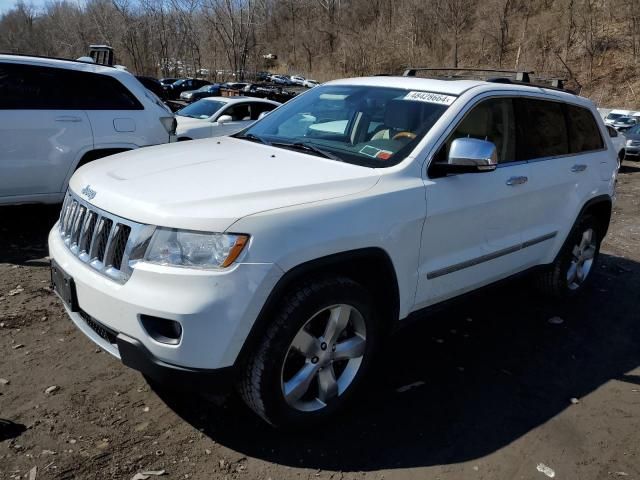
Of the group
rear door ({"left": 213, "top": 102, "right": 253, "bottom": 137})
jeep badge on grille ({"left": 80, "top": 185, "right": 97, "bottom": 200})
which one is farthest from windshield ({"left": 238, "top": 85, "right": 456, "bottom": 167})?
rear door ({"left": 213, "top": 102, "right": 253, "bottom": 137})

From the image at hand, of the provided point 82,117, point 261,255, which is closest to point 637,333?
point 261,255

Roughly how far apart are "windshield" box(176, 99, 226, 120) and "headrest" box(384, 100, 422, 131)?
331 inches

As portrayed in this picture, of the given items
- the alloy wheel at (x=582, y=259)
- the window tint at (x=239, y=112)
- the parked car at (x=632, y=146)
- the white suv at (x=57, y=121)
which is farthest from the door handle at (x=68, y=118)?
the parked car at (x=632, y=146)

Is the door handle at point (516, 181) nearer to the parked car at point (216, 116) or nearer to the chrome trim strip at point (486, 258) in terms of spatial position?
the chrome trim strip at point (486, 258)

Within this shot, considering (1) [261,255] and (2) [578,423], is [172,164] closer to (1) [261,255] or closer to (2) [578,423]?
(1) [261,255]

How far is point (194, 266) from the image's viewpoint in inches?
94.4

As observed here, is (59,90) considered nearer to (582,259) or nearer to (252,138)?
(252,138)

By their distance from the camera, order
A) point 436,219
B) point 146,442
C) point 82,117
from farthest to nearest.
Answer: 1. point 82,117
2. point 436,219
3. point 146,442

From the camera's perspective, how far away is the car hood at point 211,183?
2.48 meters

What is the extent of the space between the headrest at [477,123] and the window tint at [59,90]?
13.6ft

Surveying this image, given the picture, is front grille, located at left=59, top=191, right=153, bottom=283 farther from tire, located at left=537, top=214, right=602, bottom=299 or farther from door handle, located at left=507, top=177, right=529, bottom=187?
tire, located at left=537, top=214, right=602, bottom=299

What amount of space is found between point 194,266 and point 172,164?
3.22 ft

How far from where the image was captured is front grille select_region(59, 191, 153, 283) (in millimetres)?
2514

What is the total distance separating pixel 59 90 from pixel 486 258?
4.70 m
